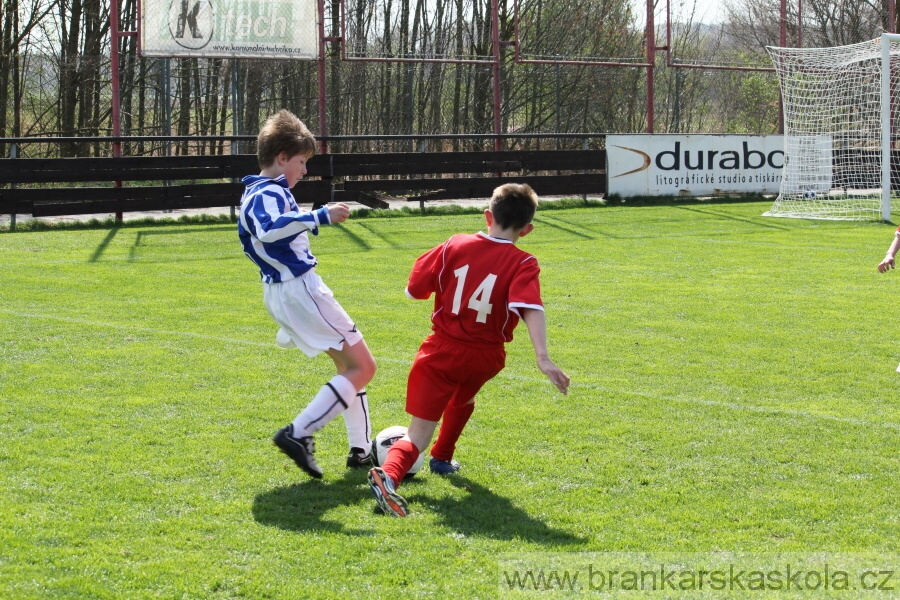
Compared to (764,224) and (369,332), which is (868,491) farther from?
(764,224)

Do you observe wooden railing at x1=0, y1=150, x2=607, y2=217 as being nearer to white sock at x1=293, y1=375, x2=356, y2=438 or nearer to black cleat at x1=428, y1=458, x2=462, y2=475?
white sock at x1=293, y1=375, x2=356, y2=438

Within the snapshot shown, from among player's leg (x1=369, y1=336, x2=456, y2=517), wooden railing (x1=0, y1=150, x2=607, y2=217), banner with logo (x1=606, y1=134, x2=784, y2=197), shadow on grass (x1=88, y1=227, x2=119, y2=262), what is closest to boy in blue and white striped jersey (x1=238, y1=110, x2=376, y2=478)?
player's leg (x1=369, y1=336, x2=456, y2=517)

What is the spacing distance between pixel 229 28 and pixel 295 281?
1392 centimetres

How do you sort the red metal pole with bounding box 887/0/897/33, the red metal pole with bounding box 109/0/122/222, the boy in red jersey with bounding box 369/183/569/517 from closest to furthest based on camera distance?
the boy in red jersey with bounding box 369/183/569/517
the red metal pole with bounding box 109/0/122/222
the red metal pole with bounding box 887/0/897/33

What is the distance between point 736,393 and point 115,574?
376 centimetres

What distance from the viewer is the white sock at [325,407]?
14.3 ft

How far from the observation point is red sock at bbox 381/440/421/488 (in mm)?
4047

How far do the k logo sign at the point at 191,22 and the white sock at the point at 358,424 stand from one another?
44.7 ft

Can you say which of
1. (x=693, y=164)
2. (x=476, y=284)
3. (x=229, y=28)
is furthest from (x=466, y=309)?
(x=693, y=164)

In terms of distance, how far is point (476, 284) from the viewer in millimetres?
4168

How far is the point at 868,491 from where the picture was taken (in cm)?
420

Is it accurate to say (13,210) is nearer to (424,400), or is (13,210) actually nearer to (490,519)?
(424,400)

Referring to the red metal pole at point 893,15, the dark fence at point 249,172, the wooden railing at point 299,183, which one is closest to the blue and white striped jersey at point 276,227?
the dark fence at point 249,172

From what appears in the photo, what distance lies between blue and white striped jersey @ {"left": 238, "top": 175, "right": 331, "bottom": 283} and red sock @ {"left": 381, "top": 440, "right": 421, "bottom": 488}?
884 mm
